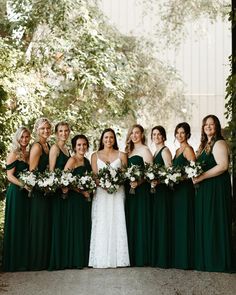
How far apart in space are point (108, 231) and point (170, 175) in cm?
99

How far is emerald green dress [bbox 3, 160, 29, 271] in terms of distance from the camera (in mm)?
7324

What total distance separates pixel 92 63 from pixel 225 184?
4.89 meters

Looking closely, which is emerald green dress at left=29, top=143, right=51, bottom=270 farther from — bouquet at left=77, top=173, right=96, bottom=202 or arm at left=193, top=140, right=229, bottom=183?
arm at left=193, top=140, right=229, bottom=183

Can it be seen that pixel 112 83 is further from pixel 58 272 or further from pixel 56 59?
pixel 58 272

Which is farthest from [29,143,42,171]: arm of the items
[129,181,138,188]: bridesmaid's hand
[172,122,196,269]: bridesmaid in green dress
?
[172,122,196,269]: bridesmaid in green dress

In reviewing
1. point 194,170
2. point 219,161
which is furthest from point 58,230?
point 219,161

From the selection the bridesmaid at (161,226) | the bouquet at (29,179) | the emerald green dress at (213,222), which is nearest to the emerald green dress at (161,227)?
the bridesmaid at (161,226)

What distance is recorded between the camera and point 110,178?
24.2ft

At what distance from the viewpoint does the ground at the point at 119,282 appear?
20.3 feet

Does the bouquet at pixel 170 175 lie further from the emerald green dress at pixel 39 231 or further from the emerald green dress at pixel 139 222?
the emerald green dress at pixel 39 231

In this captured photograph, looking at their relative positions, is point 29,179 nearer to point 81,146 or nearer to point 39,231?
point 39,231

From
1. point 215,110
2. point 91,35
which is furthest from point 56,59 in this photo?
point 215,110

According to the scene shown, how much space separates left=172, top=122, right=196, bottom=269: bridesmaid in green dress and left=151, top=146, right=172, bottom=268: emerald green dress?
7 centimetres

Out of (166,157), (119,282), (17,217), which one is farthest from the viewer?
(166,157)
